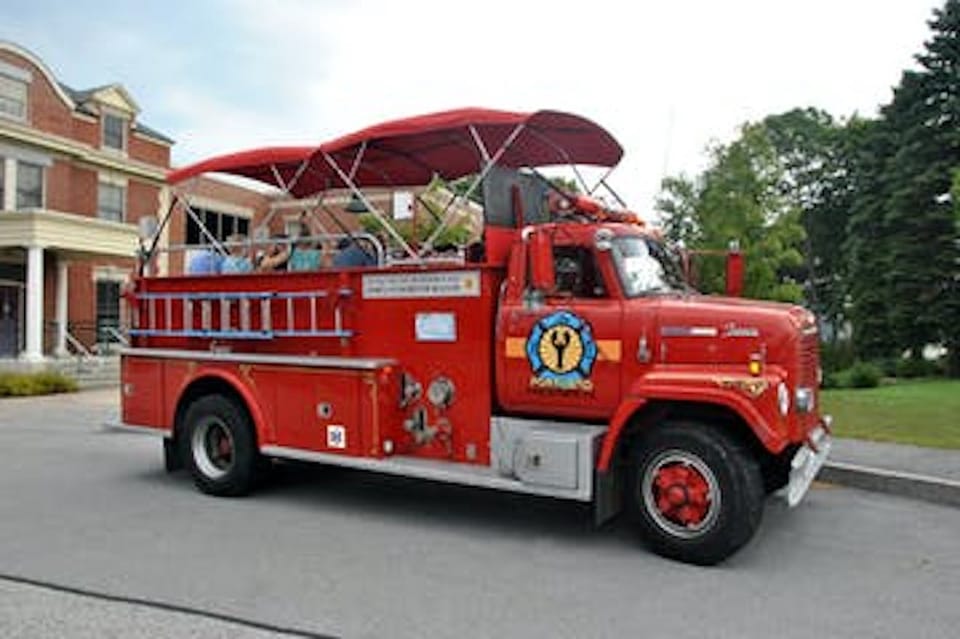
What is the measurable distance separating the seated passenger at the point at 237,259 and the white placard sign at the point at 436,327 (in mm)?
2220

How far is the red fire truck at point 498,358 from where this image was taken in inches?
240

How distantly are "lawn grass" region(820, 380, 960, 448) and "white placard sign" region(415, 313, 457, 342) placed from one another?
6180 mm

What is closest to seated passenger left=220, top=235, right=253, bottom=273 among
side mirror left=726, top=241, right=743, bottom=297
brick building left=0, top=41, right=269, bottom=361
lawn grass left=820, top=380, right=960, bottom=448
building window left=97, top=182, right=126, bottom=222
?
side mirror left=726, top=241, right=743, bottom=297

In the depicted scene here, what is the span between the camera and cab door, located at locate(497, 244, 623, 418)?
649 centimetres

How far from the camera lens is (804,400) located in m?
6.20

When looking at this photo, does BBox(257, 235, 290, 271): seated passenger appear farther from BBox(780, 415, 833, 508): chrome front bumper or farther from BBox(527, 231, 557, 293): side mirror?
BBox(780, 415, 833, 508): chrome front bumper

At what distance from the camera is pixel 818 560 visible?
238 inches

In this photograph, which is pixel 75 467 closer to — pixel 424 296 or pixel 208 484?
pixel 208 484

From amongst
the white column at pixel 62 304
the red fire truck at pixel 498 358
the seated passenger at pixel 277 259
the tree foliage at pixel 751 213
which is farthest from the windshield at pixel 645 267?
the white column at pixel 62 304

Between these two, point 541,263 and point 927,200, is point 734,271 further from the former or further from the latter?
point 927,200

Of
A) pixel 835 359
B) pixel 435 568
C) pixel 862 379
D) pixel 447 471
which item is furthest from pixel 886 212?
pixel 435 568

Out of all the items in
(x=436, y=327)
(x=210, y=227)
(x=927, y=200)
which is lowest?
(x=436, y=327)

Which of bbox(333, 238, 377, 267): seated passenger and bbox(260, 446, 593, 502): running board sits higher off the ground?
bbox(333, 238, 377, 267): seated passenger

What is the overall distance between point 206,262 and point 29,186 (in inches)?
837
